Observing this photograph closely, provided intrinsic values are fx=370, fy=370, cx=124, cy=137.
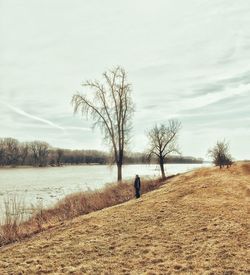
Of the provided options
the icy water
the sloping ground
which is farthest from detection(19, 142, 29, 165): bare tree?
the sloping ground

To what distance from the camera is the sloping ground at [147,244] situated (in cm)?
882

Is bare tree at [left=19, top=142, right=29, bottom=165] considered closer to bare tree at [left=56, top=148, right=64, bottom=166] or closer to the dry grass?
bare tree at [left=56, top=148, right=64, bottom=166]

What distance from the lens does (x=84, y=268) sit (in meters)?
8.96

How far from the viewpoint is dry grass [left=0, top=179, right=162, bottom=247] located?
1366cm

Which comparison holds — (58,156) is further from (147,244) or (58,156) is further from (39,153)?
(147,244)

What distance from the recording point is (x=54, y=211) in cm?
2000

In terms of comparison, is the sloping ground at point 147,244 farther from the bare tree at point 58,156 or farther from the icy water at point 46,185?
the bare tree at point 58,156

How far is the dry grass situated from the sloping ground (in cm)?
105

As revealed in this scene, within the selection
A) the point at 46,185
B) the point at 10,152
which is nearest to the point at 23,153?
the point at 10,152

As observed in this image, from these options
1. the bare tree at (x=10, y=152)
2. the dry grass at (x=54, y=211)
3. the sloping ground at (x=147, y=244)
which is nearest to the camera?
the sloping ground at (x=147, y=244)

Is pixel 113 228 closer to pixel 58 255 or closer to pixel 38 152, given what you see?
pixel 58 255

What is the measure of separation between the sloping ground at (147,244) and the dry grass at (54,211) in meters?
1.05

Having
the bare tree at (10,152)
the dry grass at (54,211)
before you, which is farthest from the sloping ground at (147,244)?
the bare tree at (10,152)

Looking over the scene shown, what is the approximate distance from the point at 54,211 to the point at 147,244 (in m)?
10.3
